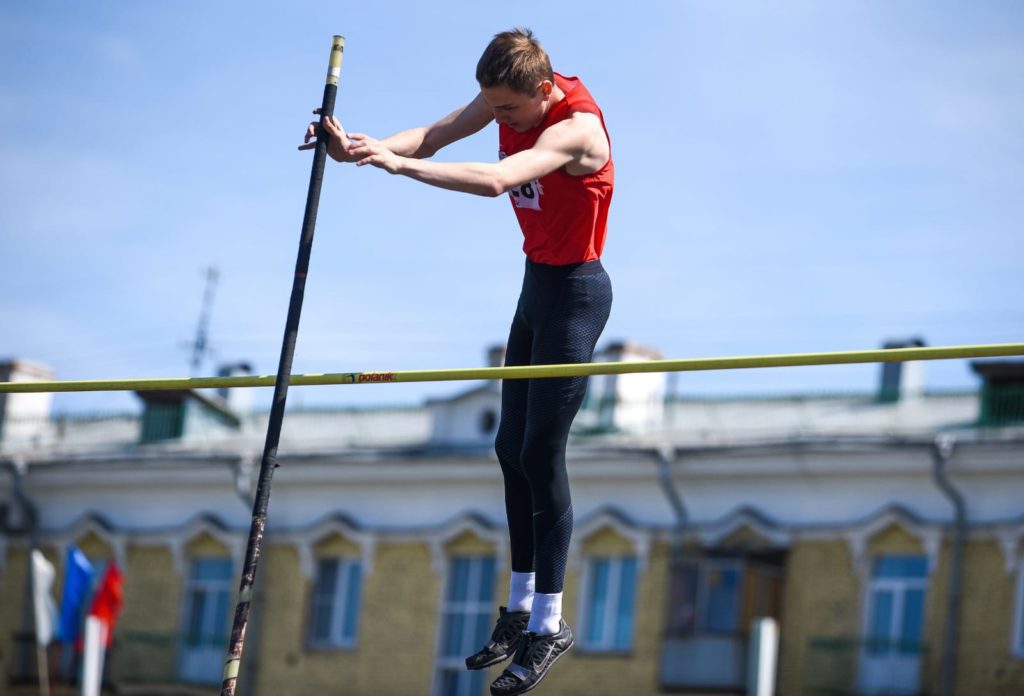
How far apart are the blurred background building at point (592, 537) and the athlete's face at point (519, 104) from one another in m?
22.9

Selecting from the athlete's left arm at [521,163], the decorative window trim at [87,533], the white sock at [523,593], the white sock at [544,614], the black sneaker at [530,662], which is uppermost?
the decorative window trim at [87,533]

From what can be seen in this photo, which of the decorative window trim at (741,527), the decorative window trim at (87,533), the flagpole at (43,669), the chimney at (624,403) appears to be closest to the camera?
the decorative window trim at (741,527)

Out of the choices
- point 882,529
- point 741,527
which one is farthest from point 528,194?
point 741,527

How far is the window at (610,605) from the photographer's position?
33.3 m

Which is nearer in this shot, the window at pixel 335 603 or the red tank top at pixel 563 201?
the red tank top at pixel 563 201

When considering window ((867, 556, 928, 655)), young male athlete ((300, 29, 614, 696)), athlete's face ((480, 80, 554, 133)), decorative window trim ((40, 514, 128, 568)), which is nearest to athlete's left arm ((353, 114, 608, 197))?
young male athlete ((300, 29, 614, 696))

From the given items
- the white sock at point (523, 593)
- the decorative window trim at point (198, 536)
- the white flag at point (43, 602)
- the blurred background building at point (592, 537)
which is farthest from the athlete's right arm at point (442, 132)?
the decorative window trim at point (198, 536)

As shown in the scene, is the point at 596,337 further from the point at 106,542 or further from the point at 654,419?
the point at 106,542

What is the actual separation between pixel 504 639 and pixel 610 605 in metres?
25.4

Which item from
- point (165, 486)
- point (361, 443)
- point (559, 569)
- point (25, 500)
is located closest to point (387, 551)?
point (361, 443)

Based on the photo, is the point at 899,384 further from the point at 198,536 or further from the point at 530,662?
the point at 530,662

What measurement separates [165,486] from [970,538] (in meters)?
14.9

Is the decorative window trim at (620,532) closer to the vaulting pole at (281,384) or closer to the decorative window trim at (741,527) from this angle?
the decorative window trim at (741,527)

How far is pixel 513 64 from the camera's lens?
7.79 metres
